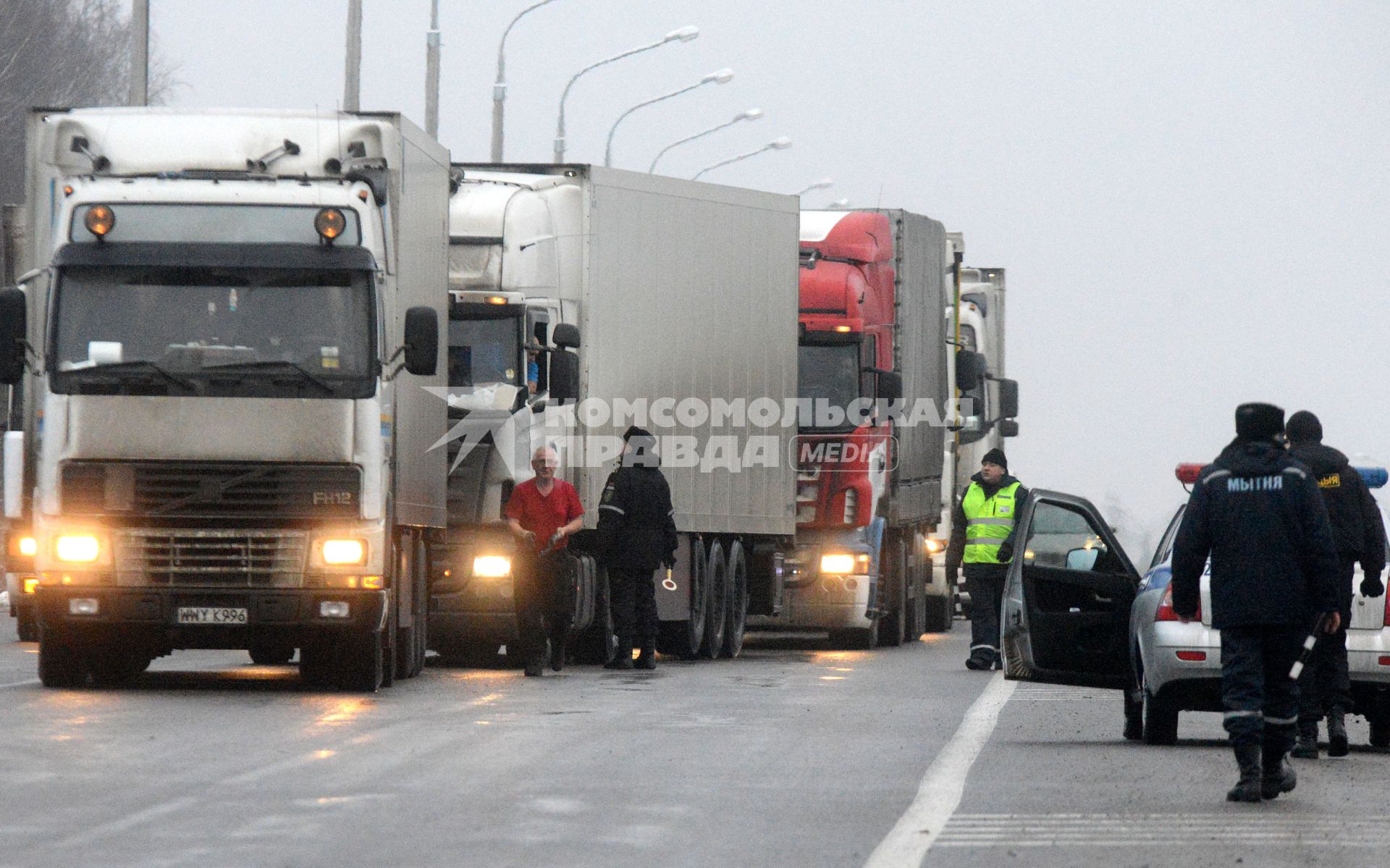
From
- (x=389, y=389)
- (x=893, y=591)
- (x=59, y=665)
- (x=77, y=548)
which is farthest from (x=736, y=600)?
(x=77, y=548)

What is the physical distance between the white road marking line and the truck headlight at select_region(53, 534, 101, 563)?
5112 millimetres

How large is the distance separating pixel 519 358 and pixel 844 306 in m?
5.87

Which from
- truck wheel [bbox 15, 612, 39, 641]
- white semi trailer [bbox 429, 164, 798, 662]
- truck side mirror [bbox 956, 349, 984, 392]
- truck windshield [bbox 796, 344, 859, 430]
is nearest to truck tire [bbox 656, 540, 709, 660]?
white semi trailer [bbox 429, 164, 798, 662]

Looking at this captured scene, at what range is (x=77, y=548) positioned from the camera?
16.0m

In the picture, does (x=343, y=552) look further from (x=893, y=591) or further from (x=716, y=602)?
(x=893, y=591)

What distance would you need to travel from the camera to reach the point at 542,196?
2025 centimetres

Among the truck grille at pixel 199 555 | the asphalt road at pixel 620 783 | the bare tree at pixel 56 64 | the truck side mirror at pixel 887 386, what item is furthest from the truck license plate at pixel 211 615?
the bare tree at pixel 56 64

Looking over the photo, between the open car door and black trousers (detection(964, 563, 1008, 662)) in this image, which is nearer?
the open car door

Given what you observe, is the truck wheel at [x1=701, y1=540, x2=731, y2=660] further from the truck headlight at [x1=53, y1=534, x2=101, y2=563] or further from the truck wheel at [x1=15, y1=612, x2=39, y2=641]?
the truck headlight at [x1=53, y1=534, x2=101, y2=563]

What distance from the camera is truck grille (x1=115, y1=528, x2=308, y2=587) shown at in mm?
16016

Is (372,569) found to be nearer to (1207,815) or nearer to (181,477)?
(181,477)

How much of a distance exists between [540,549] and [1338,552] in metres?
7.30

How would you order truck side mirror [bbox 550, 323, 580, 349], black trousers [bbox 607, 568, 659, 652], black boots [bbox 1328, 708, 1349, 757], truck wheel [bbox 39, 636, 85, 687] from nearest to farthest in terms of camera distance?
1. black boots [bbox 1328, 708, 1349, 757]
2. truck wheel [bbox 39, 636, 85, 687]
3. truck side mirror [bbox 550, 323, 580, 349]
4. black trousers [bbox 607, 568, 659, 652]

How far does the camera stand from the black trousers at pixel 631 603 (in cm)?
2022
